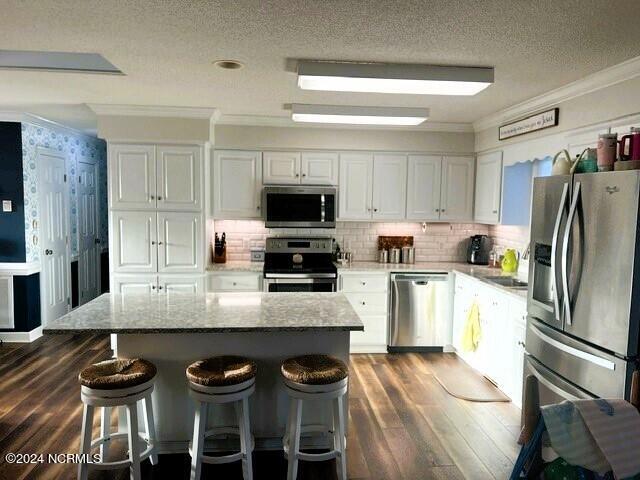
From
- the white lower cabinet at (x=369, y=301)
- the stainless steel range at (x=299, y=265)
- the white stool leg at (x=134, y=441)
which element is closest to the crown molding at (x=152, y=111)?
the stainless steel range at (x=299, y=265)

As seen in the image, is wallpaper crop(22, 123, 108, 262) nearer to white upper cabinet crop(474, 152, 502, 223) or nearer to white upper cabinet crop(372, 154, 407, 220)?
white upper cabinet crop(372, 154, 407, 220)

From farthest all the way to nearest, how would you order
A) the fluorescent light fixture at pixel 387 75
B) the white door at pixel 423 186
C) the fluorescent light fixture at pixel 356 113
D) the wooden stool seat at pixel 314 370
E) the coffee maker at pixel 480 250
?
the coffee maker at pixel 480 250 < the white door at pixel 423 186 < the fluorescent light fixture at pixel 356 113 < the fluorescent light fixture at pixel 387 75 < the wooden stool seat at pixel 314 370

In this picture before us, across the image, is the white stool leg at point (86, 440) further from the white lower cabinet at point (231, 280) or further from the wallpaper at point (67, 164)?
the wallpaper at point (67, 164)

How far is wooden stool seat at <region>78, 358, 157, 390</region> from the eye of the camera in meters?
2.21

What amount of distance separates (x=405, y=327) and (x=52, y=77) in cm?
366

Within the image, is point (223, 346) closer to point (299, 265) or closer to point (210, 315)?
point (210, 315)

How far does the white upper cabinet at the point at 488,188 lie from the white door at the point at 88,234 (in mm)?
4987

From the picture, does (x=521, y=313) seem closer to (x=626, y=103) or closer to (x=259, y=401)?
(x=626, y=103)

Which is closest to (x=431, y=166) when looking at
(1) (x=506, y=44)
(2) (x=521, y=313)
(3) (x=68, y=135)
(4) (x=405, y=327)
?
(4) (x=405, y=327)

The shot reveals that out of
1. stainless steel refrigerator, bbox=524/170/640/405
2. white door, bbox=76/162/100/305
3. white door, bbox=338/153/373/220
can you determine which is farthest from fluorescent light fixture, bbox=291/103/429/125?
white door, bbox=76/162/100/305

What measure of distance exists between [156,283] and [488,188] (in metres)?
3.41

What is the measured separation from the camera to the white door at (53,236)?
509 centimetres

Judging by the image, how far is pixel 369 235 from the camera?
17.2ft

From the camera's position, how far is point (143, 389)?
231 centimetres
